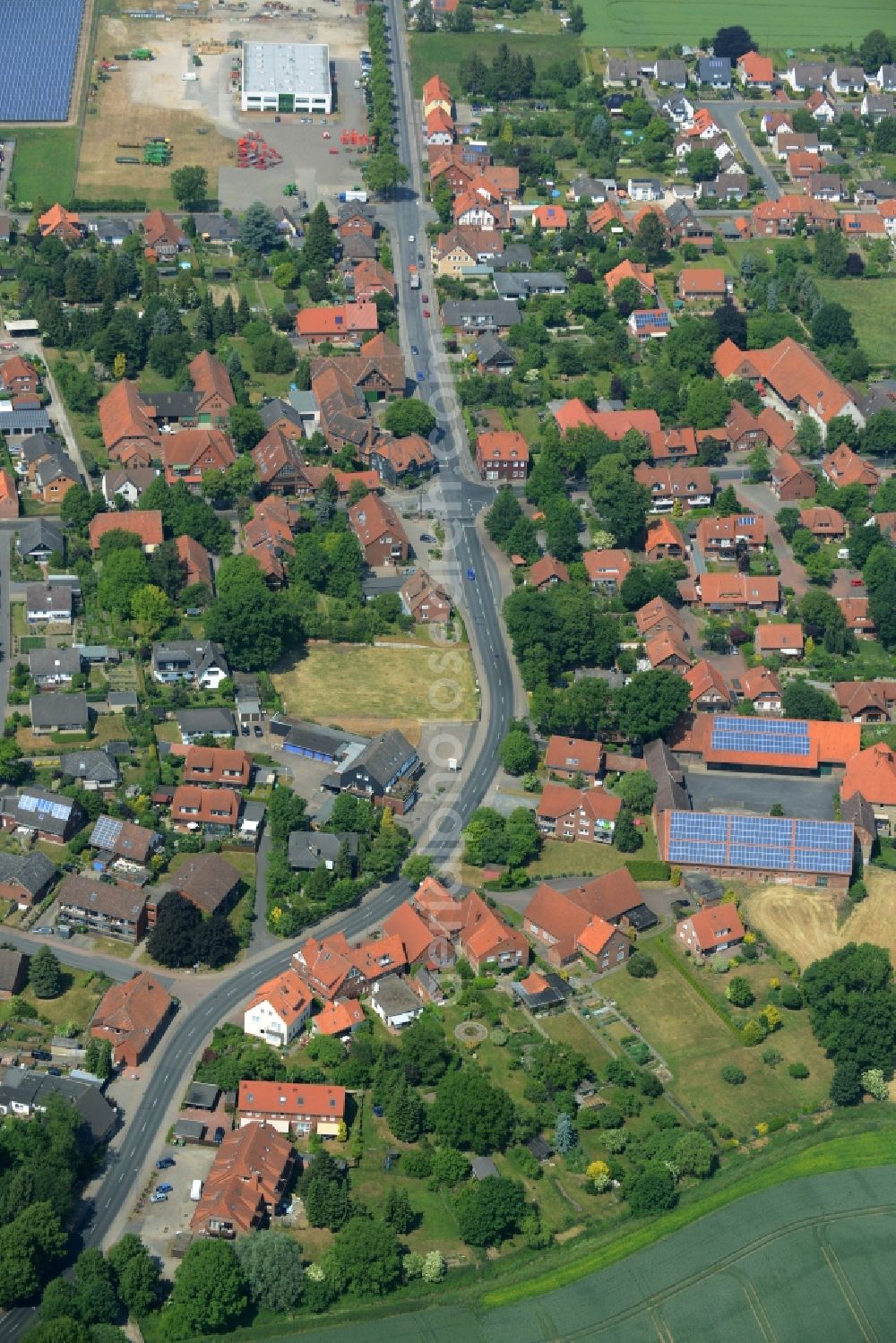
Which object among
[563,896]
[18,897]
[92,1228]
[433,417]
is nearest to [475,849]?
[563,896]

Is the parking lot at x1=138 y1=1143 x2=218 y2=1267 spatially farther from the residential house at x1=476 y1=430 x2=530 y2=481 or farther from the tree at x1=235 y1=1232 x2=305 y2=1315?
the residential house at x1=476 y1=430 x2=530 y2=481

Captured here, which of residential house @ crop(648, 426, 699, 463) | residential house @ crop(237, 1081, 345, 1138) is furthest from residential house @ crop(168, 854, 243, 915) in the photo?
residential house @ crop(648, 426, 699, 463)

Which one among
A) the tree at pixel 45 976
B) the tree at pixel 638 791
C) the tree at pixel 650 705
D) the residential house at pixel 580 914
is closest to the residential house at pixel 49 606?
the tree at pixel 45 976

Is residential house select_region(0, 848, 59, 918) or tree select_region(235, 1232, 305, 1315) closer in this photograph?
tree select_region(235, 1232, 305, 1315)

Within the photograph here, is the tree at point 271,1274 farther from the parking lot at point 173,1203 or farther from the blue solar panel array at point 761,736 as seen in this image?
the blue solar panel array at point 761,736

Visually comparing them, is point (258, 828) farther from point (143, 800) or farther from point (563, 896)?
point (563, 896)

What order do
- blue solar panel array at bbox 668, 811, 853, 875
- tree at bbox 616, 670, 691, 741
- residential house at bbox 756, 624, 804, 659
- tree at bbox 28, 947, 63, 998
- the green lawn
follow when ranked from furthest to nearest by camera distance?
residential house at bbox 756, 624, 804, 659 < tree at bbox 616, 670, 691, 741 < blue solar panel array at bbox 668, 811, 853, 875 < tree at bbox 28, 947, 63, 998 < the green lawn
